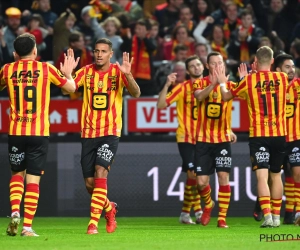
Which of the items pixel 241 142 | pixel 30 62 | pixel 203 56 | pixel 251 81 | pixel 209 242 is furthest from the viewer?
pixel 203 56

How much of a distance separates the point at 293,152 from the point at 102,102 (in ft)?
10.4

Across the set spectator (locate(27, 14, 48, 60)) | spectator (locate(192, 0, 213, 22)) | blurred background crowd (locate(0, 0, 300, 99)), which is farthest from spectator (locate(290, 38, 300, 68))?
spectator (locate(27, 14, 48, 60))

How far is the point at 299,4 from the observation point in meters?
19.3

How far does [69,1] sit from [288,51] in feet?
15.9

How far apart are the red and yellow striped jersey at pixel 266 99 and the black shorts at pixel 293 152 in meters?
1.12

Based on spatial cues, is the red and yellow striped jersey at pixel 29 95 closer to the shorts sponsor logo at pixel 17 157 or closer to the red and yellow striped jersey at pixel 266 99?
the shorts sponsor logo at pixel 17 157

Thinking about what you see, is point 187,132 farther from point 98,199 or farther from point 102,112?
point 98,199

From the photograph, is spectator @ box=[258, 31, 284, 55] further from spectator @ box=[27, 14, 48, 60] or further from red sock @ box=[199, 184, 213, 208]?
red sock @ box=[199, 184, 213, 208]

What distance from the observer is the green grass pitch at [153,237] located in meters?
9.62

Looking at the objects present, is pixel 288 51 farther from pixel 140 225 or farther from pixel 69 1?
pixel 140 225

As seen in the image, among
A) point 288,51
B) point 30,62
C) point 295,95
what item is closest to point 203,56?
point 288,51

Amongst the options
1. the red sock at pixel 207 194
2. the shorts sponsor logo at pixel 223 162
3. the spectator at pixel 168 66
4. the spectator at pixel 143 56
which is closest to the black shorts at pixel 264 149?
the shorts sponsor logo at pixel 223 162

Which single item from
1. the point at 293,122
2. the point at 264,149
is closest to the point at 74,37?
the point at 293,122

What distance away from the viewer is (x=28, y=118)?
10820mm
